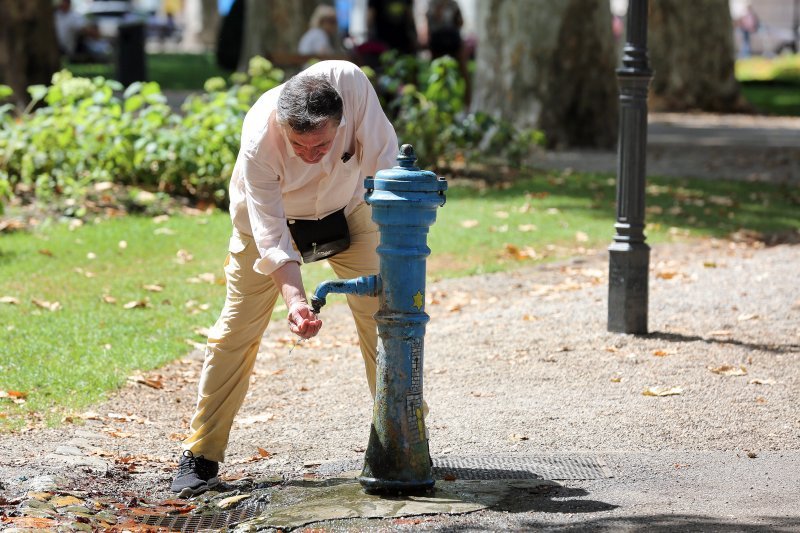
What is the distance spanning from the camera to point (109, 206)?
1090 cm

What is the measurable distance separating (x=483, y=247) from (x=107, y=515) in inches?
241

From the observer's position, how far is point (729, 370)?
21.1 feet

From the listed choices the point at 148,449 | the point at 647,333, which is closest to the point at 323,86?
the point at 148,449

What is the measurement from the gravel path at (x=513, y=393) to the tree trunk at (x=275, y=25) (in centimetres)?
1486

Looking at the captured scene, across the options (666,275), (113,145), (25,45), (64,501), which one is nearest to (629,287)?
(666,275)

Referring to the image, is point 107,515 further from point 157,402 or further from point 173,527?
point 157,402

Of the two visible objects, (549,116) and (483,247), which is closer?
(483,247)

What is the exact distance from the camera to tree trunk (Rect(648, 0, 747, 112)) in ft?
70.7

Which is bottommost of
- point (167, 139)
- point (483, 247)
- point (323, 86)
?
point (483, 247)

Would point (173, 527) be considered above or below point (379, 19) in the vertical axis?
below

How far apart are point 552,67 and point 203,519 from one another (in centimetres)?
1146

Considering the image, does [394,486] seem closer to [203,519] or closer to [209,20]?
[203,519]

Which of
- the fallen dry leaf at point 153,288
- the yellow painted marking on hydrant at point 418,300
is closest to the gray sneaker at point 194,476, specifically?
the yellow painted marking on hydrant at point 418,300

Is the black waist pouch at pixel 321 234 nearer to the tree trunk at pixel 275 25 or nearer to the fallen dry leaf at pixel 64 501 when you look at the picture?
the fallen dry leaf at pixel 64 501
